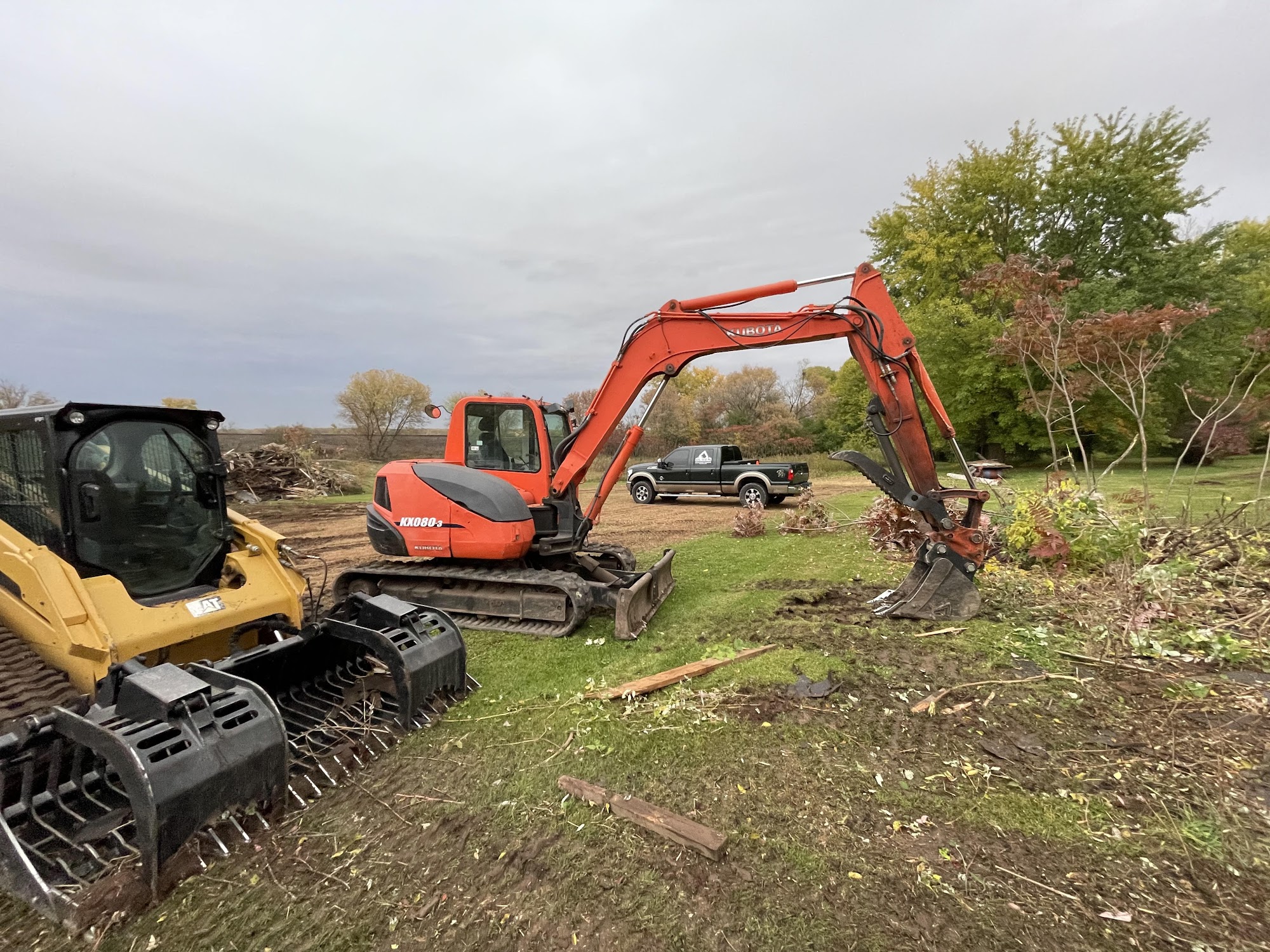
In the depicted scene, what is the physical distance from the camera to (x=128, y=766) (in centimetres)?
237

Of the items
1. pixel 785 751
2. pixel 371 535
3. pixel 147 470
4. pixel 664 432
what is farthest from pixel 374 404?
pixel 785 751

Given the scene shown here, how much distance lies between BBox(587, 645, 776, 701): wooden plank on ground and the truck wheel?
522 inches

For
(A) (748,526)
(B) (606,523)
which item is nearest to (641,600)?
(A) (748,526)

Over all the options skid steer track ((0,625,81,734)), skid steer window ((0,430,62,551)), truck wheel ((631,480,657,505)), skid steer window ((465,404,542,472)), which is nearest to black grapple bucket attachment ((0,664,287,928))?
skid steer track ((0,625,81,734))

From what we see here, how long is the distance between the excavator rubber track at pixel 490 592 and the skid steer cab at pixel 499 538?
0.01 metres

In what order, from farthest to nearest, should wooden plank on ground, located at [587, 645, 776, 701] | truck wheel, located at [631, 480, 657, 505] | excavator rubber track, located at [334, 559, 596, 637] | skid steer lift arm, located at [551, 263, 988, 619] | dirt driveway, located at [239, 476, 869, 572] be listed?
truck wheel, located at [631, 480, 657, 505] → dirt driveway, located at [239, 476, 869, 572] → excavator rubber track, located at [334, 559, 596, 637] → skid steer lift arm, located at [551, 263, 988, 619] → wooden plank on ground, located at [587, 645, 776, 701]

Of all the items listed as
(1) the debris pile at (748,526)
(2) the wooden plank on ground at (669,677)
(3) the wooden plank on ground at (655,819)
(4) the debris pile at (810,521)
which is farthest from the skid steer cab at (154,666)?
(4) the debris pile at (810,521)

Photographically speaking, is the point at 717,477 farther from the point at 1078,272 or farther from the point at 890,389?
the point at 1078,272

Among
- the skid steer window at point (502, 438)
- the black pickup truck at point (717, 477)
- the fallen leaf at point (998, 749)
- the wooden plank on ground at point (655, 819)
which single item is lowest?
the fallen leaf at point (998, 749)

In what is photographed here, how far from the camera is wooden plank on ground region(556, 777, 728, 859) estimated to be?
2.57m

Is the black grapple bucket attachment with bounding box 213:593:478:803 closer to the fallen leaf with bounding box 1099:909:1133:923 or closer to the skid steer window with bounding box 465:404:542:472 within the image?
the skid steer window with bounding box 465:404:542:472

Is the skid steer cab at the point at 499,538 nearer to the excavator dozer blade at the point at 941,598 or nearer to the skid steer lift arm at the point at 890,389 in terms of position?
the skid steer lift arm at the point at 890,389

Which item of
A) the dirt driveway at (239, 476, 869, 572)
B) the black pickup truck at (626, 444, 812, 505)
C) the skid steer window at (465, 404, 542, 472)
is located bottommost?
the dirt driveway at (239, 476, 869, 572)

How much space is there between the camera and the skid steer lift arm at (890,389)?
531cm
